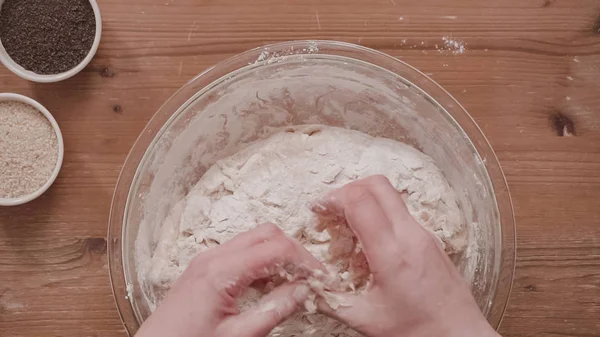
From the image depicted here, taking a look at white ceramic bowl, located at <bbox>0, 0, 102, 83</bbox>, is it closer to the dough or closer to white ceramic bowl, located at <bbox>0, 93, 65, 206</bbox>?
white ceramic bowl, located at <bbox>0, 93, 65, 206</bbox>

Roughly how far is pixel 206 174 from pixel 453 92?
0.45 m

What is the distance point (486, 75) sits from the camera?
39.2 inches

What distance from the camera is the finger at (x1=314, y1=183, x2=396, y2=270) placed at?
752 millimetres

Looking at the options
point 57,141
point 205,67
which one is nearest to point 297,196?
point 205,67

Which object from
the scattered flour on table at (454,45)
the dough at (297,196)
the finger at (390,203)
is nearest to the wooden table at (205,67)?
the scattered flour on table at (454,45)

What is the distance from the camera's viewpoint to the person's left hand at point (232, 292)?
0.72m

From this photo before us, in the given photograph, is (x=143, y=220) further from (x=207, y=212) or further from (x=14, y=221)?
(x=14, y=221)

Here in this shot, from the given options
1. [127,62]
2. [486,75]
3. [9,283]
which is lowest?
[9,283]

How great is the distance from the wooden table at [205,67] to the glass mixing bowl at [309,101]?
0.23 ft

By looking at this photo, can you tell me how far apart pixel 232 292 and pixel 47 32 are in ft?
1.88

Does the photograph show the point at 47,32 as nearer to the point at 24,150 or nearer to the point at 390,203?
the point at 24,150

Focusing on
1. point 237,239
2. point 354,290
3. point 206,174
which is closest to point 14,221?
point 206,174

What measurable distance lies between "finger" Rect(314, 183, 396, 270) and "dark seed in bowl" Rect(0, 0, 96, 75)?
0.53 metres

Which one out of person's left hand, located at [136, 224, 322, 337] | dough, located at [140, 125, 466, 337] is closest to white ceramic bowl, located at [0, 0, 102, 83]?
dough, located at [140, 125, 466, 337]
